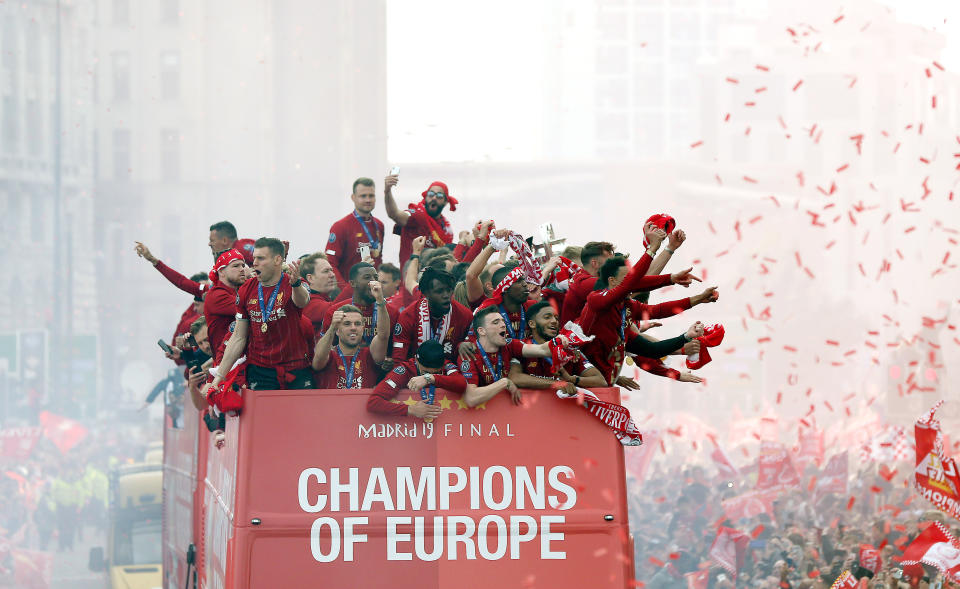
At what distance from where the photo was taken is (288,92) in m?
85.0

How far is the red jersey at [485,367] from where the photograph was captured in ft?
25.2

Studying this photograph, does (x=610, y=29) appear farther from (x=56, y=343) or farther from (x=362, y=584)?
(x=362, y=584)

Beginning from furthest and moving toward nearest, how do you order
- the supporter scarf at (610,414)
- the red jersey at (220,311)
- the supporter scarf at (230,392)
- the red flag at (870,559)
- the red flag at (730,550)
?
the red flag at (730,550), the red flag at (870,559), the red jersey at (220,311), the supporter scarf at (230,392), the supporter scarf at (610,414)

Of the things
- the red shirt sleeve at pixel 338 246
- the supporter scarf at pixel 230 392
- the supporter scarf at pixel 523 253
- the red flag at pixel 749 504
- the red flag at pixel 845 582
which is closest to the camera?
the supporter scarf at pixel 230 392

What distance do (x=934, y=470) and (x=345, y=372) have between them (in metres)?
5.65

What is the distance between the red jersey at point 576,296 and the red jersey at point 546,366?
2.01 feet

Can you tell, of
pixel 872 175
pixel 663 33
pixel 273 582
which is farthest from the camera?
pixel 663 33

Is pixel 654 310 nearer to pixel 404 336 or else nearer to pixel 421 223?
pixel 404 336

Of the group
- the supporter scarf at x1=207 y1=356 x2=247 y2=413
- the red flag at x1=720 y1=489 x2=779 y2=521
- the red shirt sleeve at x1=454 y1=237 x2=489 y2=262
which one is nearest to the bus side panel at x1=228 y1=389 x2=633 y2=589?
the supporter scarf at x1=207 y1=356 x2=247 y2=413

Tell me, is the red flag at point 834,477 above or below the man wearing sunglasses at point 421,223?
below

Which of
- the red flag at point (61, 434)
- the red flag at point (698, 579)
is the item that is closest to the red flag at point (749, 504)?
the red flag at point (698, 579)

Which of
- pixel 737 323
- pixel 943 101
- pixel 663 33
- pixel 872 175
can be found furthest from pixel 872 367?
pixel 663 33

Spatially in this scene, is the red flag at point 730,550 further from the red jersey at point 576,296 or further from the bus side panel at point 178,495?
the red jersey at point 576,296

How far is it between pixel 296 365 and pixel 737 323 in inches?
2298
